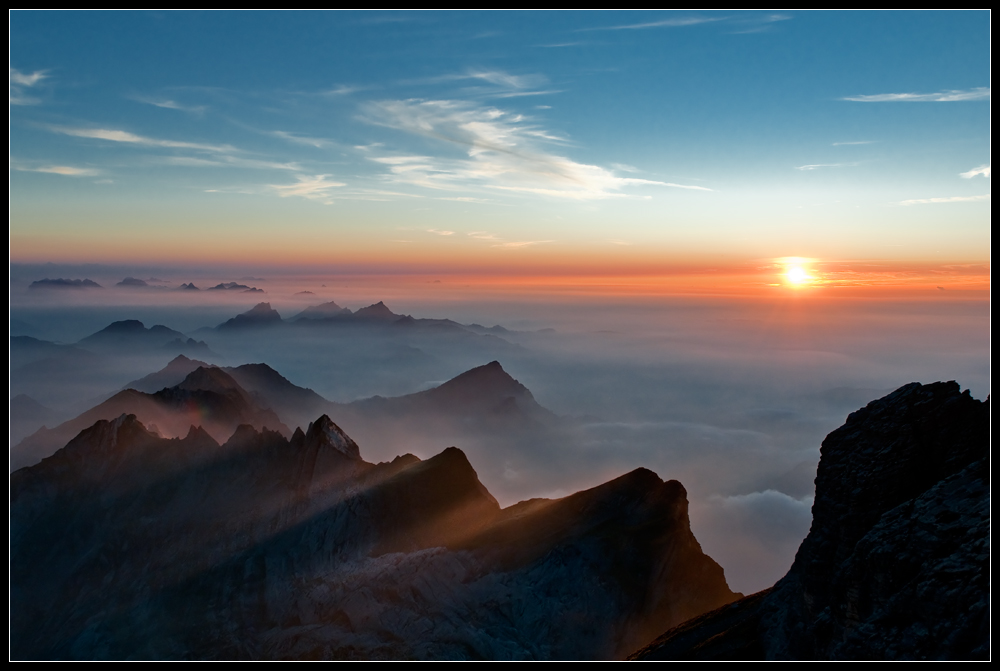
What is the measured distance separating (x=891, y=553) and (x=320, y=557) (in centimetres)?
4766

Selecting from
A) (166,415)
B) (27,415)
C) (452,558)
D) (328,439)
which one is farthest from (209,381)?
(452,558)

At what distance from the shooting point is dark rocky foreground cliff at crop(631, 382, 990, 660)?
20031 millimetres

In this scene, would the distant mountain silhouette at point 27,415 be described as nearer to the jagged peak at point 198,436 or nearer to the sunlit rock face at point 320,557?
the sunlit rock face at point 320,557

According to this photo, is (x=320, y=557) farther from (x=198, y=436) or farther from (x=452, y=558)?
(x=198, y=436)

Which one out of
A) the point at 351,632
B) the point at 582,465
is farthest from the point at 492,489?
the point at 351,632

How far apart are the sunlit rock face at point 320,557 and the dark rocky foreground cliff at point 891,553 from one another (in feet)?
38.8

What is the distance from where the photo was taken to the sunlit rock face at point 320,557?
4541cm

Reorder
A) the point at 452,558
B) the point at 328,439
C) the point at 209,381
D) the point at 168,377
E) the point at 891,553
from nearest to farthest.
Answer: the point at 891,553 → the point at 452,558 → the point at 328,439 → the point at 209,381 → the point at 168,377

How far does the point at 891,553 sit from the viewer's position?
73.9ft

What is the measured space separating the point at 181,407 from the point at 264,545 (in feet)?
170

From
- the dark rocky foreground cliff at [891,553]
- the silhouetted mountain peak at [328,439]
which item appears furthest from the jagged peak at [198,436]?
the dark rocky foreground cliff at [891,553]

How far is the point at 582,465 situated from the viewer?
652ft

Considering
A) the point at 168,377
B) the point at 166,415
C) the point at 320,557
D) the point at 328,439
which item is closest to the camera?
the point at 320,557

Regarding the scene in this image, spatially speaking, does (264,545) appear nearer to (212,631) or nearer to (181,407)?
(212,631)
